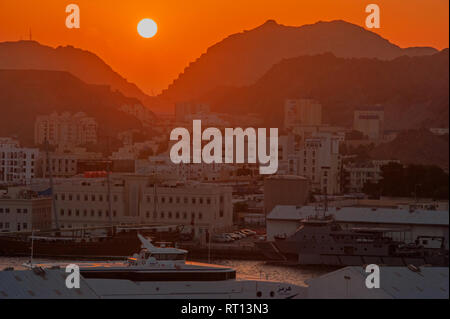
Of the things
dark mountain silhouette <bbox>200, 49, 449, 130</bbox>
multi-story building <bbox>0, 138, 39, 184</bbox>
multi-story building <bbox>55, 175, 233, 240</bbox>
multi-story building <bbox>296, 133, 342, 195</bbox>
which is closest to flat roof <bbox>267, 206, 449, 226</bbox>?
multi-story building <bbox>55, 175, 233, 240</bbox>

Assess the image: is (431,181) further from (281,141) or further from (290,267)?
(281,141)

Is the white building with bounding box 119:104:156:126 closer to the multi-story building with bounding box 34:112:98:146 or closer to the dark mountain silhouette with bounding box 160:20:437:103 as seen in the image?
the dark mountain silhouette with bounding box 160:20:437:103

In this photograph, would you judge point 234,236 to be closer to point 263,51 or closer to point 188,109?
point 188,109

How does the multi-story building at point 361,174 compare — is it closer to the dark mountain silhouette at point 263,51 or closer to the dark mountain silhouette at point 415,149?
the dark mountain silhouette at point 415,149

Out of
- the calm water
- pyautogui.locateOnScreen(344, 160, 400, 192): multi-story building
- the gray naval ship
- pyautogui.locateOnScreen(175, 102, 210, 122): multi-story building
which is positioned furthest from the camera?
pyautogui.locateOnScreen(175, 102, 210, 122): multi-story building

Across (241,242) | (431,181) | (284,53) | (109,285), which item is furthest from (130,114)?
(109,285)

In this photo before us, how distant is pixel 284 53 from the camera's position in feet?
238

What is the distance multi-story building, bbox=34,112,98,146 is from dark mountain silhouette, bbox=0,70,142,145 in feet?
12.9

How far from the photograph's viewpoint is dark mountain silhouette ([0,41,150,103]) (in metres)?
57.9

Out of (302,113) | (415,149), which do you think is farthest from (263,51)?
(415,149)

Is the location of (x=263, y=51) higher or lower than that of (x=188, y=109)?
higher

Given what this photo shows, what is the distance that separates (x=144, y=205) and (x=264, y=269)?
13.6 ft

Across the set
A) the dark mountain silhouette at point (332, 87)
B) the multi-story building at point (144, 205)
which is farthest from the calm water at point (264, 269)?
the dark mountain silhouette at point (332, 87)

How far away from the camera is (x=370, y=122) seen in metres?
52.8
